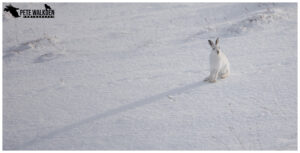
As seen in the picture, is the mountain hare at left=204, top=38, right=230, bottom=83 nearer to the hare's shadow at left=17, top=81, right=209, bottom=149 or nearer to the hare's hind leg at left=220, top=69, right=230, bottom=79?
the hare's hind leg at left=220, top=69, right=230, bottom=79

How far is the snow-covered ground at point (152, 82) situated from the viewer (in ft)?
11.6

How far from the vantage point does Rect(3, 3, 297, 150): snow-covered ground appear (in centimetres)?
354

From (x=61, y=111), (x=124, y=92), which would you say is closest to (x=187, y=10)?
(x=124, y=92)

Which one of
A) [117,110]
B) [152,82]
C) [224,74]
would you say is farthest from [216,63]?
[117,110]

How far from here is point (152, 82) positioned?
4.96m

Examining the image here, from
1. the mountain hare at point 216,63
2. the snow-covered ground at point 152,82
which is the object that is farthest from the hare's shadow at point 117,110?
the mountain hare at point 216,63

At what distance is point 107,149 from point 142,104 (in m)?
1.08

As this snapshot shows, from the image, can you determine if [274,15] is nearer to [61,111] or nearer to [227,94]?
[227,94]

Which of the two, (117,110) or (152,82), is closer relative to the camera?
(117,110)

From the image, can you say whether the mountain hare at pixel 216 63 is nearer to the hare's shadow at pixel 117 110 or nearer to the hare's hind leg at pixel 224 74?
the hare's hind leg at pixel 224 74

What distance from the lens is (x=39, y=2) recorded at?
396 inches

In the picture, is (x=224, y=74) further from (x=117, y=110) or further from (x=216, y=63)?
(x=117, y=110)

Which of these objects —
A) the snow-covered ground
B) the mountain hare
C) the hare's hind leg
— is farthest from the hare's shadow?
the hare's hind leg

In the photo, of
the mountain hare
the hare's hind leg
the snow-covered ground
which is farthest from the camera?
the hare's hind leg
